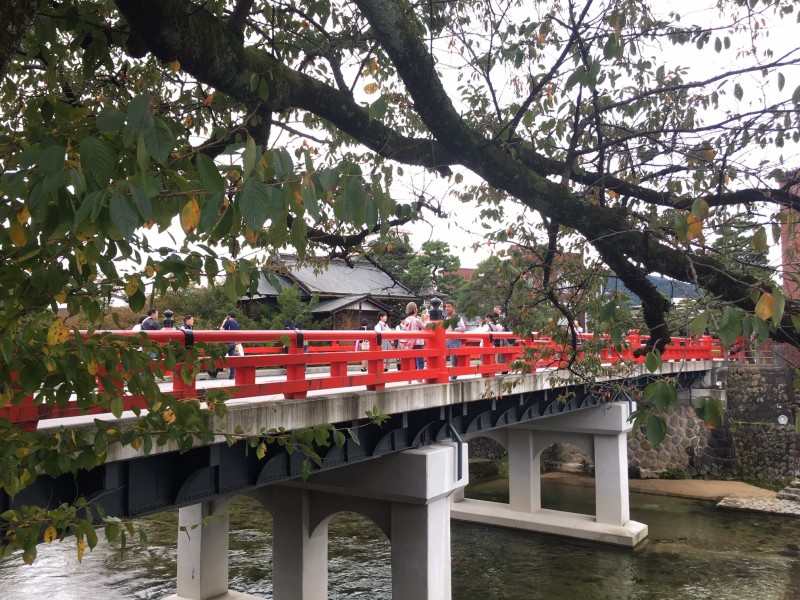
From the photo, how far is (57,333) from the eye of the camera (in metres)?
2.84

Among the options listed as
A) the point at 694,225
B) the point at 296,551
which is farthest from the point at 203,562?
the point at 694,225

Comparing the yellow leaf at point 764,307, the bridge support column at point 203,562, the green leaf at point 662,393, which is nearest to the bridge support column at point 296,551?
the bridge support column at point 203,562

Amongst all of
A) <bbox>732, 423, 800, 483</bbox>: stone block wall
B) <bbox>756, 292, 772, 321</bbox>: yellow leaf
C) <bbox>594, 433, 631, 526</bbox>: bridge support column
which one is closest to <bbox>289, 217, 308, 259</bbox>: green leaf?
<bbox>756, 292, 772, 321</bbox>: yellow leaf

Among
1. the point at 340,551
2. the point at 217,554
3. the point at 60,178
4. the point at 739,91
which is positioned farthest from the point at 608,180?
the point at 340,551

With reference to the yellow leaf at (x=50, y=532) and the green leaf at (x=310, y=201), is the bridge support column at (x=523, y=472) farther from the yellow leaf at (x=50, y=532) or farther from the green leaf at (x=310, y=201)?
the green leaf at (x=310, y=201)

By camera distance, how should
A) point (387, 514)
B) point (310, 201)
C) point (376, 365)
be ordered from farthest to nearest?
point (387, 514) → point (376, 365) → point (310, 201)

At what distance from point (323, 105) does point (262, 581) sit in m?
11.9

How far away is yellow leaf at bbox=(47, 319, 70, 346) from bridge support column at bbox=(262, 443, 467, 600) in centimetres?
753

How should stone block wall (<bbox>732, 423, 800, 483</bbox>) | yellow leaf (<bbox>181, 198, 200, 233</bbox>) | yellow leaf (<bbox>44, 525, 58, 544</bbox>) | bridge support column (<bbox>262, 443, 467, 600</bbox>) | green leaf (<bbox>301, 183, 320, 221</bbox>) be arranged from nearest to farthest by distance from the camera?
green leaf (<bbox>301, 183, 320, 221</bbox>) → yellow leaf (<bbox>181, 198, 200, 233</bbox>) → yellow leaf (<bbox>44, 525, 58, 544</bbox>) → bridge support column (<bbox>262, 443, 467, 600</bbox>) → stone block wall (<bbox>732, 423, 800, 483</bbox>)

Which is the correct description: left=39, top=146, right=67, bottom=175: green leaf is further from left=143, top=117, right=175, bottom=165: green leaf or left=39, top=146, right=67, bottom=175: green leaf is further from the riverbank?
the riverbank

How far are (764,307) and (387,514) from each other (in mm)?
8920

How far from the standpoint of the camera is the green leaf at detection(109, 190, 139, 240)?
1.82 meters

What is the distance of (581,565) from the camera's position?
15609mm

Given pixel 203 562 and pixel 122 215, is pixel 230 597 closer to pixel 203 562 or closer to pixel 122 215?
pixel 203 562
